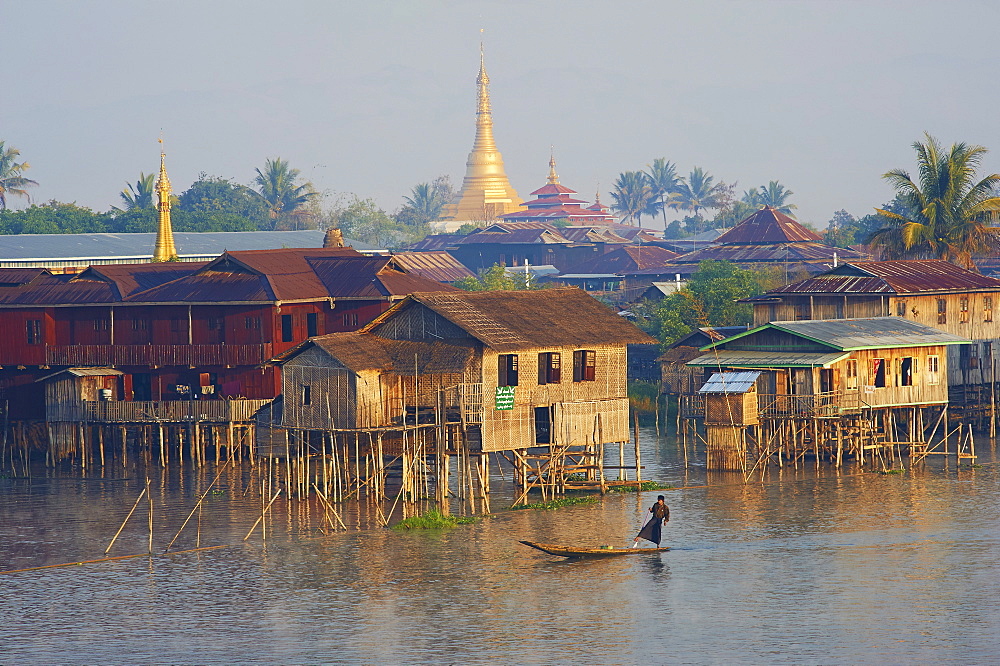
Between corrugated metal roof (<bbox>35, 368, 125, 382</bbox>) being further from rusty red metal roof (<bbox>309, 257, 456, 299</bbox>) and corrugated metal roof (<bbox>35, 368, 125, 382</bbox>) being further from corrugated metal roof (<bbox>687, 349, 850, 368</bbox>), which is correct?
corrugated metal roof (<bbox>687, 349, 850, 368</bbox>)

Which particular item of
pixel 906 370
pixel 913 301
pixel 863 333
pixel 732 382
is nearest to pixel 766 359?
pixel 732 382

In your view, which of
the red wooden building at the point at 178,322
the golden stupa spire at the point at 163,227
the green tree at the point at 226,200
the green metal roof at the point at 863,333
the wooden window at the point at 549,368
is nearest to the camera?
the wooden window at the point at 549,368

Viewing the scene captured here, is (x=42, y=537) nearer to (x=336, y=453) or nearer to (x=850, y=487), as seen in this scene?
(x=336, y=453)

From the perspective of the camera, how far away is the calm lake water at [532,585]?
32531mm

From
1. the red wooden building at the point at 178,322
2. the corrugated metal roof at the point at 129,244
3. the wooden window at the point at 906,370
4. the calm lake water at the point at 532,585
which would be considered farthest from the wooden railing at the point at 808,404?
the corrugated metal roof at the point at 129,244

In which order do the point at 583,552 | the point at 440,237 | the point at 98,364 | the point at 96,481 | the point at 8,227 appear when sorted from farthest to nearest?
the point at 440,237
the point at 8,227
the point at 98,364
the point at 96,481
the point at 583,552

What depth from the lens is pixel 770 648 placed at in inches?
1264

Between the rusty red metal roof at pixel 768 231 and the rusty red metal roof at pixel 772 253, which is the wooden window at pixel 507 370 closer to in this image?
the rusty red metal roof at pixel 772 253

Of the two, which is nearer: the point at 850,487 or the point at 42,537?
the point at 42,537

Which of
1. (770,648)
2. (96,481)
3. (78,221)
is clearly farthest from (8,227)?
(770,648)

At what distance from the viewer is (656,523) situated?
41.1 m

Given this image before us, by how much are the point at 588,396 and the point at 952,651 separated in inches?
806

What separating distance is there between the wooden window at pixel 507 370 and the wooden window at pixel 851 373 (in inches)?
505

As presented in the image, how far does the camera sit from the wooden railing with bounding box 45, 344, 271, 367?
2479 inches
